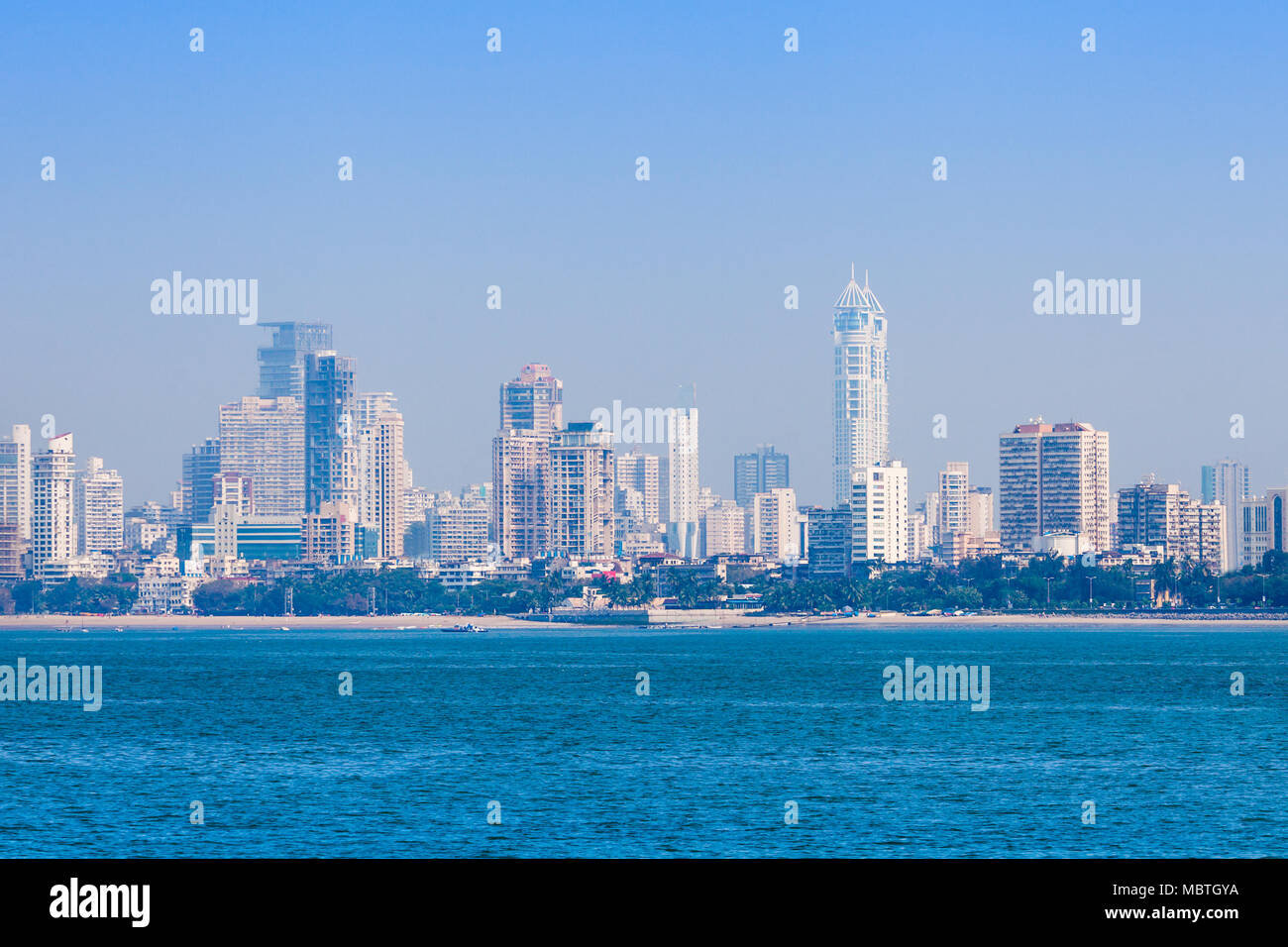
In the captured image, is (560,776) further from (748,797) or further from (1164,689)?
(1164,689)

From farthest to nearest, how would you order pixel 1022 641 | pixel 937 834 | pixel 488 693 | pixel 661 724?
pixel 1022 641 → pixel 488 693 → pixel 661 724 → pixel 937 834

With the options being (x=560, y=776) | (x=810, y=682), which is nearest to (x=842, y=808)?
(x=560, y=776)

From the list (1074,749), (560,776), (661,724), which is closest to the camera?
(560,776)
